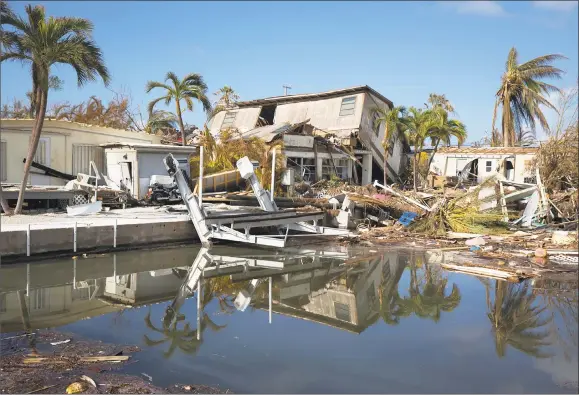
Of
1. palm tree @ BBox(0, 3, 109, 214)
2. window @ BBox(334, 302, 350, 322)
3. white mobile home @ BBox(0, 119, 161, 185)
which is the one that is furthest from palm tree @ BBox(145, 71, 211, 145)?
window @ BBox(334, 302, 350, 322)

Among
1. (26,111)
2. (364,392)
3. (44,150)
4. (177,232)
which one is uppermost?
(26,111)

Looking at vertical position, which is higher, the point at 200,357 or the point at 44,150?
the point at 44,150

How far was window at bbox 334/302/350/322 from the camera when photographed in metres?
9.19

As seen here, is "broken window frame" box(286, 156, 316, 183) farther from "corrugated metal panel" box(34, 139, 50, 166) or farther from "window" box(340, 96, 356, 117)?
"corrugated metal panel" box(34, 139, 50, 166)

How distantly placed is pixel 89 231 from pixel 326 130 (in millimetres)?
18803

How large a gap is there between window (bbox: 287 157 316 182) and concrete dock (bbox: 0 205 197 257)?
9.83m

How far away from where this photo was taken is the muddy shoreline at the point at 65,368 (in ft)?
18.7

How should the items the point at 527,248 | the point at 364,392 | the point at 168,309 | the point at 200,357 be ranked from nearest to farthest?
the point at 364,392 → the point at 200,357 → the point at 168,309 → the point at 527,248

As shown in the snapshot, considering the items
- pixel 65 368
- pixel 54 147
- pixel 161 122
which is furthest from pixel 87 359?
pixel 161 122

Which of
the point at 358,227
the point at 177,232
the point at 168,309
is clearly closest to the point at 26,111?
the point at 177,232

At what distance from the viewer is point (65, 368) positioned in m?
6.25

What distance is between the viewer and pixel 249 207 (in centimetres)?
2014

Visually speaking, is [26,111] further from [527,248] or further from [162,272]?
[527,248]

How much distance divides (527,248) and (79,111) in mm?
26921
